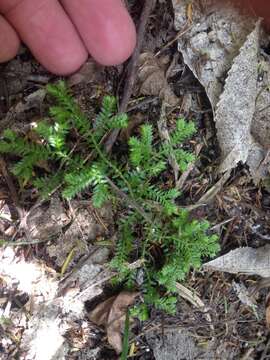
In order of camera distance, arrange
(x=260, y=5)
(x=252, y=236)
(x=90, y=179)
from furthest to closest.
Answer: (x=252, y=236), (x=260, y=5), (x=90, y=179)

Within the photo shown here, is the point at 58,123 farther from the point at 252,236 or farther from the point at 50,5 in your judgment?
the point at 252,236

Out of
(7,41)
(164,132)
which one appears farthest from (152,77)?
(7,41)

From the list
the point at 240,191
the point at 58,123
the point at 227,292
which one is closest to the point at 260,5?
the point at 240,191

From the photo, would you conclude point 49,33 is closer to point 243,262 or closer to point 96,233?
point 96,233

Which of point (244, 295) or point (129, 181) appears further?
point (244, 295)

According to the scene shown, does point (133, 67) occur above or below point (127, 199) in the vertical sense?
above

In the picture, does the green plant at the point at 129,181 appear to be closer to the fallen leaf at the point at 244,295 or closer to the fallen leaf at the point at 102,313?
the fallen leaf at the point at 102,313
